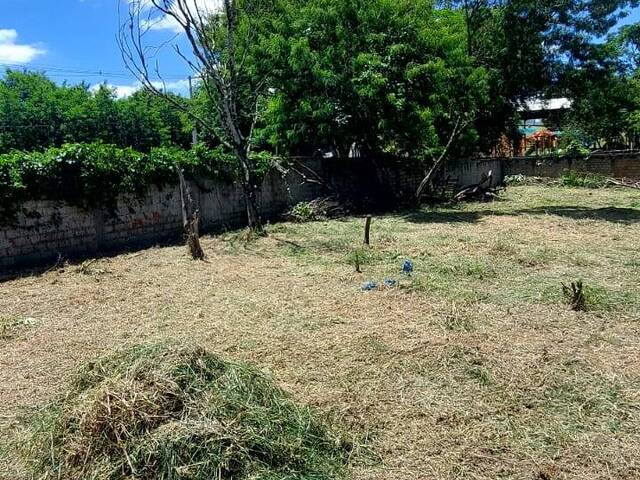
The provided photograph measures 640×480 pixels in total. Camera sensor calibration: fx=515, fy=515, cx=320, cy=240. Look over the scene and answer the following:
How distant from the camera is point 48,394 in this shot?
312 cm

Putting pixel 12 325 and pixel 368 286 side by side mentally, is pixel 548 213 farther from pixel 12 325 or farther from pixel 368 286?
pixel 12 325

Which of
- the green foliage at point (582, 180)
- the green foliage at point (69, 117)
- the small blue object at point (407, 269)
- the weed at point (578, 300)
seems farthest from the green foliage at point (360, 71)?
the green foliage at point (582, 180)

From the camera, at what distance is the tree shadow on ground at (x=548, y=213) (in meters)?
10.3

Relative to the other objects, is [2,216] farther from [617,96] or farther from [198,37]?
[617,96]

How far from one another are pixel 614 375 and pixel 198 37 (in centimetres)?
817

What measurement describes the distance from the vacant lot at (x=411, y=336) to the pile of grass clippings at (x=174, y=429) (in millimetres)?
236

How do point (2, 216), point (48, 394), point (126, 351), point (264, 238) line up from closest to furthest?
point (126, 351)
point (48, 394)
point (2, 216)
point (264, 238)

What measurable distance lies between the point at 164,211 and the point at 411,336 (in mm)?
6218

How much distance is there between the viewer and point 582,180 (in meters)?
17.3

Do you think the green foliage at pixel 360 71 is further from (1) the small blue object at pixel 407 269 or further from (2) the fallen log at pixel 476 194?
(1) the small blue object at pixel 407 269

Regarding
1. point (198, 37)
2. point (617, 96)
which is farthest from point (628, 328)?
point (617, 96)

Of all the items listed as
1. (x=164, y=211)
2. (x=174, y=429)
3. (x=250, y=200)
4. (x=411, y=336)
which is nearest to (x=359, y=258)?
(x=411, y=336)

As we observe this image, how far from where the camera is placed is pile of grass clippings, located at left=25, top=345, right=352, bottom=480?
84.9 inches

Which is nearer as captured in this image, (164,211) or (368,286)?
(368,286)
